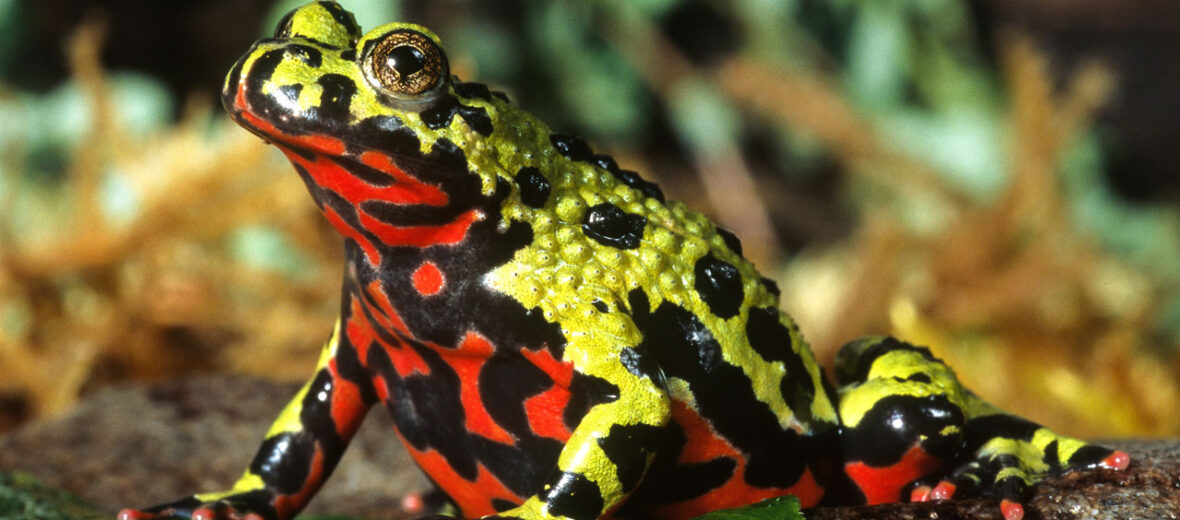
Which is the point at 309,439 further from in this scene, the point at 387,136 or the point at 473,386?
the point at 387,136

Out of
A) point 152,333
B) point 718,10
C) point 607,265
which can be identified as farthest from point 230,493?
point 718,10

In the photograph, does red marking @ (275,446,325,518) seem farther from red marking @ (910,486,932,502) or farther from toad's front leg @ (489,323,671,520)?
red marking @ (910,486,932,502)

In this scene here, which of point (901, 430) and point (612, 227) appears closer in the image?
point (612, 227)

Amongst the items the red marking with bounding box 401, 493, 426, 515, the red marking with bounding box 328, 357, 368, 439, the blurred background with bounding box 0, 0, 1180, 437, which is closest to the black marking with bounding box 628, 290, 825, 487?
the red marking with bounding box 328, 357, 368, 439

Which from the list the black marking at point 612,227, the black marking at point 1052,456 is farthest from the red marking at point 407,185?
the black marking at point 1052,456

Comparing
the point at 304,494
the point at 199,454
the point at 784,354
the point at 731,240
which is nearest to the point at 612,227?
the point at 731,240
